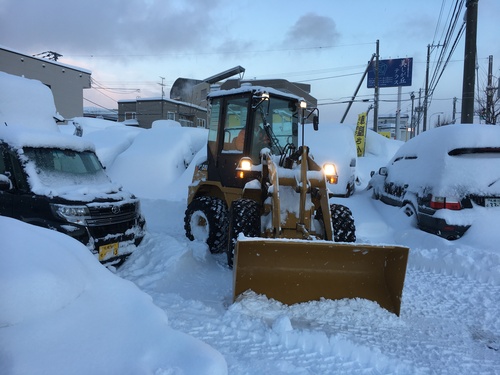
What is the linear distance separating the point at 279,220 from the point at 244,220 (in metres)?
0.47

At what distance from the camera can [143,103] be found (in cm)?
3691

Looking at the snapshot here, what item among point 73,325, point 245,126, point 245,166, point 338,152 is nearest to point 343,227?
point 245,166

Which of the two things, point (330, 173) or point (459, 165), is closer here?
point (330, 173)

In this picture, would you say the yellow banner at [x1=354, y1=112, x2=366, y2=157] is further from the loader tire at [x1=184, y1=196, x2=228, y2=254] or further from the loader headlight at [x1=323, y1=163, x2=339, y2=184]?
the loader headlight at [x1=323, y1=163, x2=339, y2=184]

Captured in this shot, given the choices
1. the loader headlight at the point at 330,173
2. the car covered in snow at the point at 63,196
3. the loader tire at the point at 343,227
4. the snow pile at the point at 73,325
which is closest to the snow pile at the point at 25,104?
the car covered in snow at the point at 63,196

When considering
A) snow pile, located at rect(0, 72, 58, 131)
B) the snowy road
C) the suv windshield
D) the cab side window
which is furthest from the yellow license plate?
snow pile, located at rect(0, 72, 58, 131)

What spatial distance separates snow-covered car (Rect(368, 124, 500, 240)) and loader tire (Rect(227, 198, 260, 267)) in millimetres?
3064

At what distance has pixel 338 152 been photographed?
44.0ft

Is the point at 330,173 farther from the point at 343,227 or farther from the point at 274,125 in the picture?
the point at 274,125

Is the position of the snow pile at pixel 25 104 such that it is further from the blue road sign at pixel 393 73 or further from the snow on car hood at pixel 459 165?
the blue road sign at pixel 393 73

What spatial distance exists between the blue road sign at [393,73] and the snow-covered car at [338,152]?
73.4ft

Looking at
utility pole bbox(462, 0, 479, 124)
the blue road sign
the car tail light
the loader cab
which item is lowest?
the car tail light

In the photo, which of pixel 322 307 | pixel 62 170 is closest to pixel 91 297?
pixel 322 307

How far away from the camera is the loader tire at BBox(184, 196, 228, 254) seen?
5969 mm
